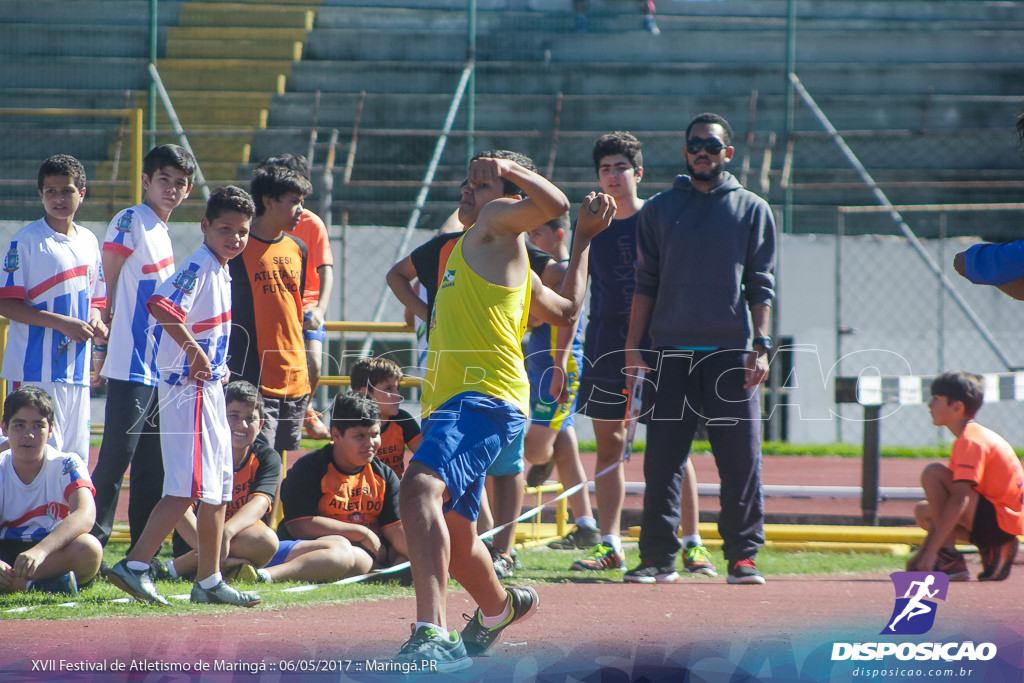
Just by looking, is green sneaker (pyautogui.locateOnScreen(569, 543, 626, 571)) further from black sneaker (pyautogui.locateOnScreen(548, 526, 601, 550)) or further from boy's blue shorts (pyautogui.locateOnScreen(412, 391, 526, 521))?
boy's blue shorts (pyautogui.locateOnScreen(412, 391, 526, 521))

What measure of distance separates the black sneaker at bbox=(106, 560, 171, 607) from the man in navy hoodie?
218cm

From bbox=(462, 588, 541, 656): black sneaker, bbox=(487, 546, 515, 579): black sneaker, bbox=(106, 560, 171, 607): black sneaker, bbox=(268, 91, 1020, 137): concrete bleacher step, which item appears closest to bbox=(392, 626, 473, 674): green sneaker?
bbox=(462, 588, 541, 656): black sneaker

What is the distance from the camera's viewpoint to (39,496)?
5.08 meters

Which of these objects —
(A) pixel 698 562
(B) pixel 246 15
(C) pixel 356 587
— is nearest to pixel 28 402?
(C) pixel 356 587

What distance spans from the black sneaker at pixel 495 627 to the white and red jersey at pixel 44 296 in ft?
8.09

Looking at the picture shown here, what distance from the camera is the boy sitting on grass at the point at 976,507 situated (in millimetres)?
5691

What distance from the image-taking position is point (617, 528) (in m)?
6.08

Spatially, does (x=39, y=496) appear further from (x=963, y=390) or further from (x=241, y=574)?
(x=963, y=390)

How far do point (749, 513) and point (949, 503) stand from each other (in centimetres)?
105

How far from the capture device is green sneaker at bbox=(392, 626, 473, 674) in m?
3.43

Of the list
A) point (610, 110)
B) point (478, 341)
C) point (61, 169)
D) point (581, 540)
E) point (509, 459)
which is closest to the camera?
point (478, 341)

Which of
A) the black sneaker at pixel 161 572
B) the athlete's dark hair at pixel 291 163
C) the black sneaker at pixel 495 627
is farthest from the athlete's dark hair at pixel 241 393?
the black sneaker at pixel 495 627

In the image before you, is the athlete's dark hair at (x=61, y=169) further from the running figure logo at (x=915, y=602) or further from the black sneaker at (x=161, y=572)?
the running figure logo at (x=915, y=602)

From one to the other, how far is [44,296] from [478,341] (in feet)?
8.07
